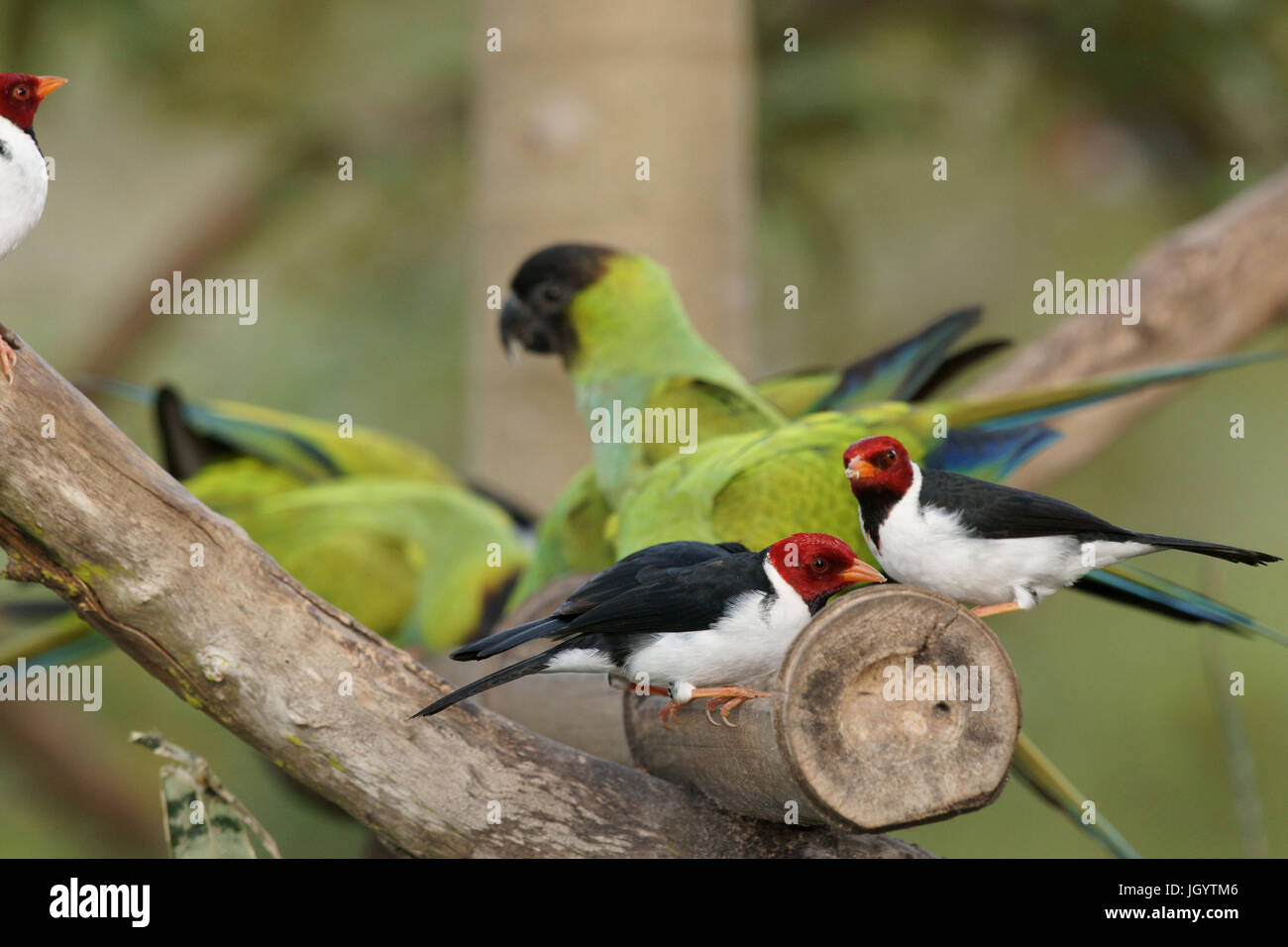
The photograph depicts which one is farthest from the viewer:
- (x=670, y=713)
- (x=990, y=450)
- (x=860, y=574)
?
(x=990, y=450)

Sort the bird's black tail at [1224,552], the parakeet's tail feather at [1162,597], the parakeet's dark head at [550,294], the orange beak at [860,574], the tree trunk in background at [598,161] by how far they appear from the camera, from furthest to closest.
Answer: the tree trunk in background at [598,161] → the parakeet's dark head at [550,294] → the parakeet's tail feather at [1162,597] → the orange beak at [860,574] → the bird's black tail at [1224,552]

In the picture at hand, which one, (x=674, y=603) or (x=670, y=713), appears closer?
(x=674, y=603)

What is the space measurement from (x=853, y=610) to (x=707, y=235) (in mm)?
1726

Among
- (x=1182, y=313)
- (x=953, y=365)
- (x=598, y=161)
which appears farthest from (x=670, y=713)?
(x=1182, y=313)

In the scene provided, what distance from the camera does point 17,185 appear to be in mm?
1267

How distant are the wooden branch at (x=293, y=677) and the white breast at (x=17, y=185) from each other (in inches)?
5.0

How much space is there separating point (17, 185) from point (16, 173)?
11 millimetres

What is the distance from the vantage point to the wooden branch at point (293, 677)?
1.29m

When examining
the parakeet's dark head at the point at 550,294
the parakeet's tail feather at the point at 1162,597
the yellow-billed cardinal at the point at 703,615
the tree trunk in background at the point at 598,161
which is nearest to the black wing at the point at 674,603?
the yellow-billed cardinal at the point at 703,615

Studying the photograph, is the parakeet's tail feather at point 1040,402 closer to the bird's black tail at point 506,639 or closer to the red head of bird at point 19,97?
the bird's black tail at point 506,639

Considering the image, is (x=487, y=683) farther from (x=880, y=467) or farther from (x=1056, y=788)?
(x=1056, y=788)

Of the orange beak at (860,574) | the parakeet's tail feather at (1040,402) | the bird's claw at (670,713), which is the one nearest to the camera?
the orange beak at (860,574)

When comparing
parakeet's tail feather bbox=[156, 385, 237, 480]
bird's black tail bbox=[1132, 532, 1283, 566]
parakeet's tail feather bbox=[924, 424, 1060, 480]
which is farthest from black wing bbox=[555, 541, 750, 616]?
parakeet's tail feather bbox=[156, 385, 237, 480]

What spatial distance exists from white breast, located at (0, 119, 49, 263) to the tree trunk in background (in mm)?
1522
